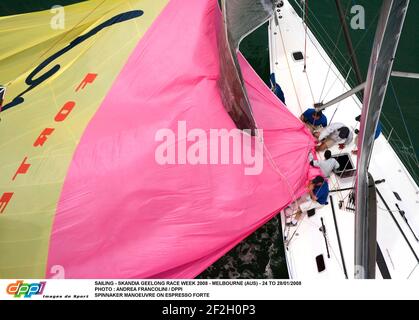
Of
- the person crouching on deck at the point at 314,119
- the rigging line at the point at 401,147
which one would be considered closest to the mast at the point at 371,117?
the person crouching on deck at the point at 314,119

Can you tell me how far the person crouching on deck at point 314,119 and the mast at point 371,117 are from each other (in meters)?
2.36

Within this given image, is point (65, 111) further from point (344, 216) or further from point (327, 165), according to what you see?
point (344, 216)

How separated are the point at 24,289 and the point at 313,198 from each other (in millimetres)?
4231

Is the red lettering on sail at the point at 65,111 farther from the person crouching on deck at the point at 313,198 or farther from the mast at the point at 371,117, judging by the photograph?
the mast at the point at 371,117

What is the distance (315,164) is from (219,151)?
164cm

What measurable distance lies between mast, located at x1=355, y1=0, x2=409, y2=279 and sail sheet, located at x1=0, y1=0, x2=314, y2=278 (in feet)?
5.10

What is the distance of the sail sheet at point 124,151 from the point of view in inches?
217

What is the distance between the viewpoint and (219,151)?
613 centimetres

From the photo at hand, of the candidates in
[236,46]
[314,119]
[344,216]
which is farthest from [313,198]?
[236,46]

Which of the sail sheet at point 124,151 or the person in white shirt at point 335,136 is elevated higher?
the sail sheet at point 124,151

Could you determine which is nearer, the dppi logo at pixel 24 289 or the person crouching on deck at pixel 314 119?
the dppi logo at pixel 24 289

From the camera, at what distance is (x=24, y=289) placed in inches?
175

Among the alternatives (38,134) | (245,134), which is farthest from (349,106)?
(38,134)
